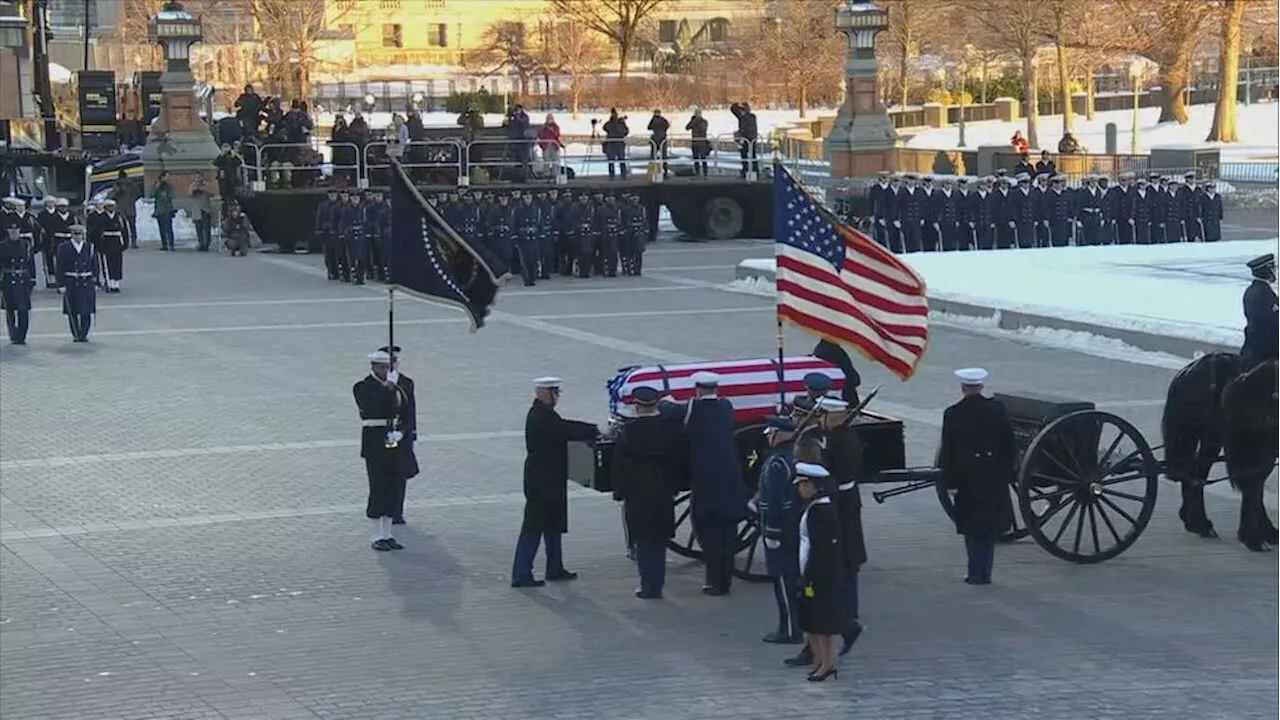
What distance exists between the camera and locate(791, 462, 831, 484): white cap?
9571 millimetres

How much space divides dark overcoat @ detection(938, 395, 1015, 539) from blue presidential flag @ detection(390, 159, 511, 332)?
10.1 ft

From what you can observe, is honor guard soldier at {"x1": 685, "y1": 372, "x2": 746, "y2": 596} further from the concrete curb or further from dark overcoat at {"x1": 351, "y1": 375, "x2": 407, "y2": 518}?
the concrete curb

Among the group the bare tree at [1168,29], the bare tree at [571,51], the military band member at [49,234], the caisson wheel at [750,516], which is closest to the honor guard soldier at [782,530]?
the caisson wheel at [750,516]

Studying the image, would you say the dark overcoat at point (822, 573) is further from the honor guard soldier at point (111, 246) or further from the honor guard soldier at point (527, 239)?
the honor guard soldier at point (111, 246)

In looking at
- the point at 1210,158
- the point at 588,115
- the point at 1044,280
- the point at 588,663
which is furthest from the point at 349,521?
the point at 588,115

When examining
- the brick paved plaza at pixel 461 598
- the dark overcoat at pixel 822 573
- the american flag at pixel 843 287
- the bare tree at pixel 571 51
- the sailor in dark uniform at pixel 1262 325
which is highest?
the bare tree at pixel 571 51

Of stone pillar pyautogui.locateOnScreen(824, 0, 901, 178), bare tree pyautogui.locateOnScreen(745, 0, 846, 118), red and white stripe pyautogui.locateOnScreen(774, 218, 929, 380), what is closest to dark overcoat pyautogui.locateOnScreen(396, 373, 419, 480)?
red and white stripe pyautogui.locateOnScreen(774, 218, 929, 380)

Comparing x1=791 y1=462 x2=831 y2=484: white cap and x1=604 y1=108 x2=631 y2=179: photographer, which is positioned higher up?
x1=604 y1=108 x2=631 y2=179: photographer

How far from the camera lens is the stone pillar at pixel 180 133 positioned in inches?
1554

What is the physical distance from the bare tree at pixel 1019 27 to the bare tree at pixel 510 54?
2373 cm

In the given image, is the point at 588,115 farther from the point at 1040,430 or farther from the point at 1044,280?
the point at 1040,430

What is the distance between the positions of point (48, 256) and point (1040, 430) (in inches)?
823

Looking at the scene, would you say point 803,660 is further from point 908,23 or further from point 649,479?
point 908,23

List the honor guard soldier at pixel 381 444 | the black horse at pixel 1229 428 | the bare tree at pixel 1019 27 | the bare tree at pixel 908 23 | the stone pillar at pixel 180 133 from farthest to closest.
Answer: the bare tree at pixel 908 23
the bare tree at pixel 1019 27
the stone pillar at pixel 180 133
the honor guard soldier at pixel 381 444
the black horse at pixel 1229 428
